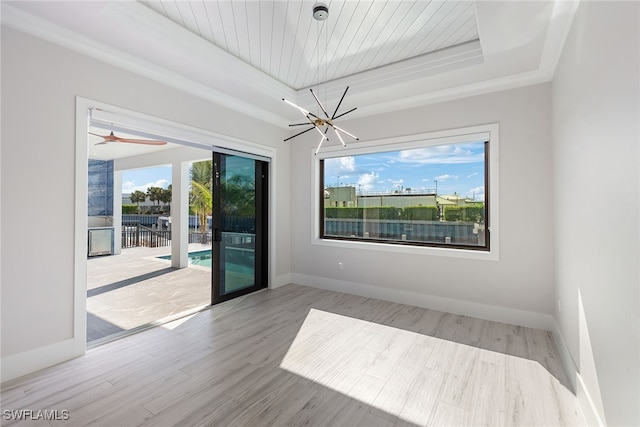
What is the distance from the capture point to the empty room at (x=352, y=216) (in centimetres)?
186

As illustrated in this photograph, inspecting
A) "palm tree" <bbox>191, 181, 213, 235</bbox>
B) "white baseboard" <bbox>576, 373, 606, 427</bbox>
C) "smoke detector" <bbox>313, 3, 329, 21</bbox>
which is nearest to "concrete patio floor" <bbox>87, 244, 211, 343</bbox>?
"palm tree" <bbox>191, 181, 213, 235</bbox>

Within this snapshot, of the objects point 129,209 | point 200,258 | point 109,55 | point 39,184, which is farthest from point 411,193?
point 129,209

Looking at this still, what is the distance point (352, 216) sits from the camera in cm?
481

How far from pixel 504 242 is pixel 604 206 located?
76.4 inches

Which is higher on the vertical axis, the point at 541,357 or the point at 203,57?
the point at 203,57

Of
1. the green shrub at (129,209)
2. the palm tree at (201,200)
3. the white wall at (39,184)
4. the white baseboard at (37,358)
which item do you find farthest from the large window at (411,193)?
the green shrub at (129,209)

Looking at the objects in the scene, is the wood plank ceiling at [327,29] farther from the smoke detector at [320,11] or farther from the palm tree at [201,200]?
the palm tree at [201,200]

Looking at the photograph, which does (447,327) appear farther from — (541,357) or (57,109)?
(57,109)

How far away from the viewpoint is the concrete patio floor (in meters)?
3.46

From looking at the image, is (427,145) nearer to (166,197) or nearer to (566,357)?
(566,357)

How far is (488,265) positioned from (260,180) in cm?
351

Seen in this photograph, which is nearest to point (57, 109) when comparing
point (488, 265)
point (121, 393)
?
point (121, 393)

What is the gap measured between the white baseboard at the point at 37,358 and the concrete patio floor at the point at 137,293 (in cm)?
33

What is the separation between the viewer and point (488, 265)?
11.5 ft
